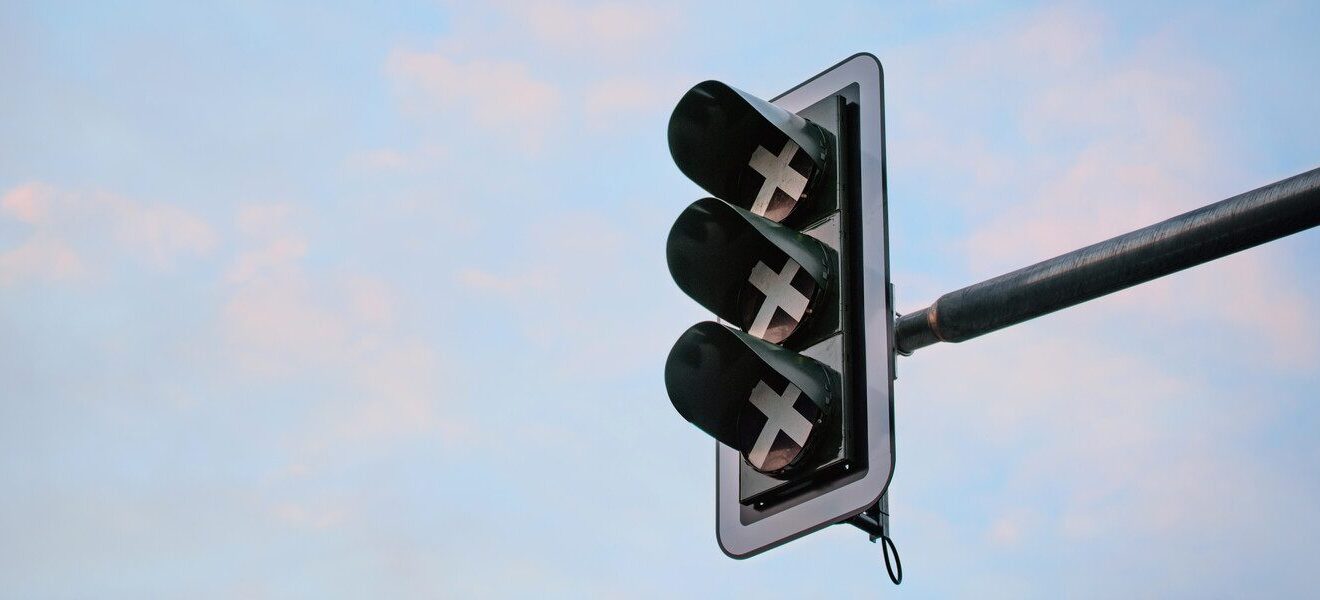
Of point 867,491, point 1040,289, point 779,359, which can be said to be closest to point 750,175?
point 779,359

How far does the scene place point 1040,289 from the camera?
3420 millimetres

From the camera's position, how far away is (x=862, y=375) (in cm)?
408

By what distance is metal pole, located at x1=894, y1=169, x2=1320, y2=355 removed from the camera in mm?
2986

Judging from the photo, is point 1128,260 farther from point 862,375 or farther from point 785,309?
point 785,309

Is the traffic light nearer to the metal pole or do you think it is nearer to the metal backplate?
the metal backplate

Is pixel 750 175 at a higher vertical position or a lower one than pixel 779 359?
higher

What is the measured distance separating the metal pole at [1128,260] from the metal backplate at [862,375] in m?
0.25

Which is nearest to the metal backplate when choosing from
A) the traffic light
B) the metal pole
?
the traffic light

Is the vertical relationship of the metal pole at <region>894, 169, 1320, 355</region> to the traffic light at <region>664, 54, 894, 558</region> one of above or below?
below

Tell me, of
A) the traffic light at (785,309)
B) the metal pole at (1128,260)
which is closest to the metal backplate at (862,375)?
the traffic light at (785,309)

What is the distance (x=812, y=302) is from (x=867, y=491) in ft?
1.70

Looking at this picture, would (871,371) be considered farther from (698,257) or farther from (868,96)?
(868,96)

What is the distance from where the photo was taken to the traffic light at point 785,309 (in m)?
4.07

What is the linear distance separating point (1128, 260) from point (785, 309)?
1.20 m
